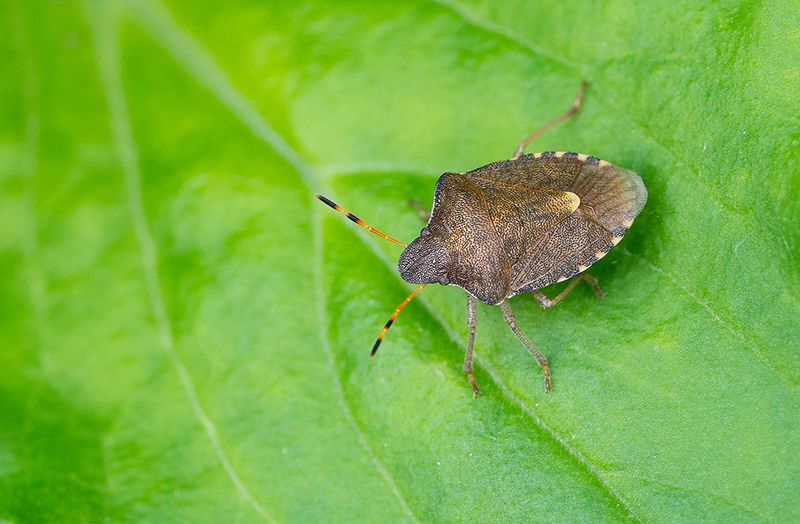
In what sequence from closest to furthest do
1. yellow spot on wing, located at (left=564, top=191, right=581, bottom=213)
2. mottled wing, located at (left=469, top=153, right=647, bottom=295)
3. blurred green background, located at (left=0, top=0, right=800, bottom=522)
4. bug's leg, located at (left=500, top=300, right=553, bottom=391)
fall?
blurred green background, located at (left=0, top=0, right=800, bottom=522) → bug's leg, located at (left=500, top=300, right=553, bottom=391) → mottled wing, located at (left=469, top=153, right=647, bottom=295) → yellow spot on wing, located at (left=564, top=191, right=581, bottom=213)

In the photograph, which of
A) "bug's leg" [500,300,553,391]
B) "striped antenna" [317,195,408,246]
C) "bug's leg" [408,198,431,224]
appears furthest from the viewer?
"bug's leg" [408,198,431,224]

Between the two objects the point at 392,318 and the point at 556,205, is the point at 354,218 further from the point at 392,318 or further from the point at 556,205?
the point at 556,205

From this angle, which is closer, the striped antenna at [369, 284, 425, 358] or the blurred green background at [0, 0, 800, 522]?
the blurred green background at [0, 0, 800, 522]

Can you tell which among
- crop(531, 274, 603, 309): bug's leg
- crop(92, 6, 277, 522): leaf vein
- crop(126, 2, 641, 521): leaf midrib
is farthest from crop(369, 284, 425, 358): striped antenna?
crop(92, 6, 277, 522): leaf vein

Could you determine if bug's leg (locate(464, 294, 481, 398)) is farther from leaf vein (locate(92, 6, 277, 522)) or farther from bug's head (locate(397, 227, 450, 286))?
leaf vein (locate(92, 6, 277, 522))

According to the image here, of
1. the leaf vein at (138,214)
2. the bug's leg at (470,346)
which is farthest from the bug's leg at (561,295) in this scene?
the leaf vein at (138,214)

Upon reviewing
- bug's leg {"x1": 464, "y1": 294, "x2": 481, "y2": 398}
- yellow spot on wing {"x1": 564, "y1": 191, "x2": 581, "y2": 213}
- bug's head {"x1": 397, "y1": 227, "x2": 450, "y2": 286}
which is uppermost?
yellow spot on wing {"x1": 564, "y1": 191, "x2": 581, "y2": 213}

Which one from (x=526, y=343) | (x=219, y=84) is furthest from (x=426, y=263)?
(x=219, y=84)
